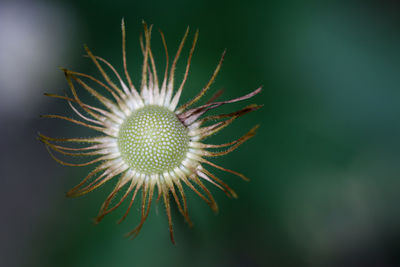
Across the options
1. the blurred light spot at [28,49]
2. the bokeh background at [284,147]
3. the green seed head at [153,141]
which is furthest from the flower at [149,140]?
the blurred light spot at [28,49]

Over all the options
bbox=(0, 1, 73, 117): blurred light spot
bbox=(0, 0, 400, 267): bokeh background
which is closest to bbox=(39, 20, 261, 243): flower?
bbox=(0, 0, 400, 267): bokeh background

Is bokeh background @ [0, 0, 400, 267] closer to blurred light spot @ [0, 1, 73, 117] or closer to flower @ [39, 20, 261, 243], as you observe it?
blurred light spot @ [0, 1, 73, 117]

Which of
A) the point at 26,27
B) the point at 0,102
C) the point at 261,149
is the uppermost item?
the point at 26,27

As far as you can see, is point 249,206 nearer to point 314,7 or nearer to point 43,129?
point 314,7

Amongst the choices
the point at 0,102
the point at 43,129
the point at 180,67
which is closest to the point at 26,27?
the point at 0,102

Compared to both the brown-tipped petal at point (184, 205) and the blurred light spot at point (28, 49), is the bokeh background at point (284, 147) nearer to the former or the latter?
the blurred light spot at point (28, 49)
